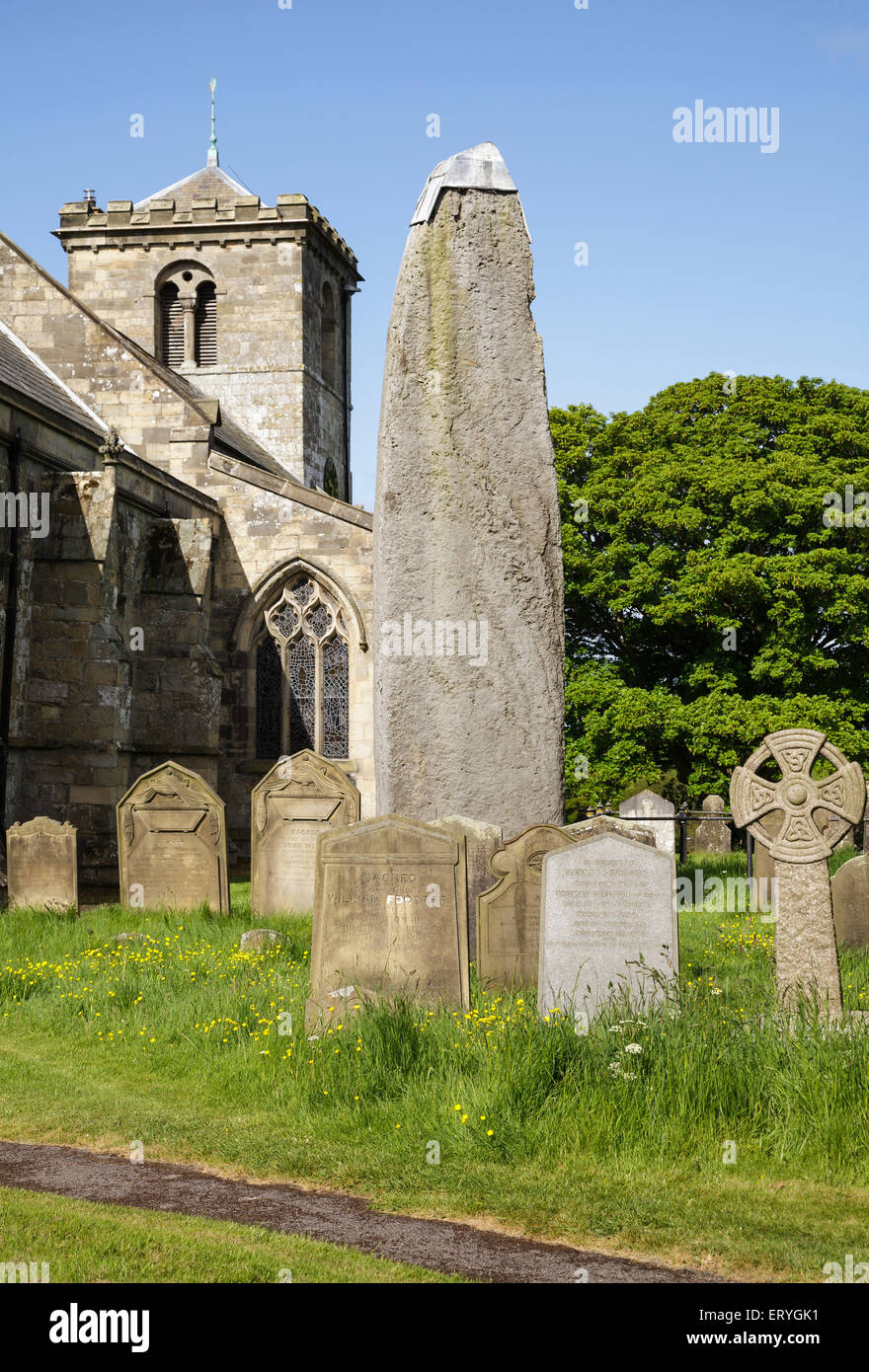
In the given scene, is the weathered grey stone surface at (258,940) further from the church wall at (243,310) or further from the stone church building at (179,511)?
the church wall at (243,310)

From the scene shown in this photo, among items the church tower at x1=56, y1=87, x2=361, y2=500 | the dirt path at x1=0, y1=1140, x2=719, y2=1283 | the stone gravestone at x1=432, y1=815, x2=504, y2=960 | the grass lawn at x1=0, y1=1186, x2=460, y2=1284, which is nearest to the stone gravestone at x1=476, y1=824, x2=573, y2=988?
the stone gravestone at x1=432, y1=815, x2=504, y2=960

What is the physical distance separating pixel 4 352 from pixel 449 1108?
19.1 metres

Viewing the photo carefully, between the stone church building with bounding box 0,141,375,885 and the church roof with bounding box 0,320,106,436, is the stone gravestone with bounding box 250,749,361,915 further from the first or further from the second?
the church roof with bounding box 0,320,106,436

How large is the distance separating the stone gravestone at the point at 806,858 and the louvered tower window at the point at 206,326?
88.4 feet

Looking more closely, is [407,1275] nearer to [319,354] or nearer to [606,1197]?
[606,1197]

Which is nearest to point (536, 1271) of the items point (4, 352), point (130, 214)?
point (4, 352)

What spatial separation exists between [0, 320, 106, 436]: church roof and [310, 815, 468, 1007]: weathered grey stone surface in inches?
515

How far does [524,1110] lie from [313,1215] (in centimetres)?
105

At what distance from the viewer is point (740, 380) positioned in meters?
25.8

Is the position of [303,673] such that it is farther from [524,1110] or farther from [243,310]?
[524,1110]

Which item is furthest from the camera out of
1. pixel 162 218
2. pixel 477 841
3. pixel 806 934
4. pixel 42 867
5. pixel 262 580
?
pixel 162 218

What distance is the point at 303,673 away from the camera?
23250 mm

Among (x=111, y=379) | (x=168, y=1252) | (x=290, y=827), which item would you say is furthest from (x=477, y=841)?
(x=111, y=379)

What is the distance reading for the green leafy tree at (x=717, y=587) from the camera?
2245 cm
